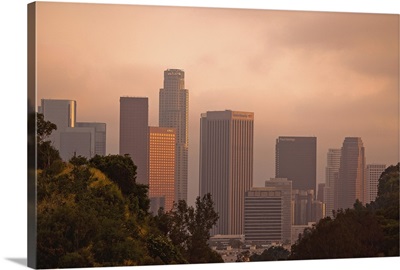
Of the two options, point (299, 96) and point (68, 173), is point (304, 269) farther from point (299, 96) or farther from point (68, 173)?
point (68, 173)

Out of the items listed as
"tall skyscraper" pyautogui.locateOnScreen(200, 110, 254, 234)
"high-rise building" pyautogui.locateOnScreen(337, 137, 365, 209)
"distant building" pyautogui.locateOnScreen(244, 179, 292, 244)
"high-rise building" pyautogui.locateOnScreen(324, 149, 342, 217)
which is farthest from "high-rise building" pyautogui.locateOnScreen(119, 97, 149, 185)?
"high-rise building" pyautogui.locateOnScreen(337, 137, 365, 209)

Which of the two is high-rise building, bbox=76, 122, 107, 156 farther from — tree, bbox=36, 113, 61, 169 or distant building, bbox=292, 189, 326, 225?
distant building, bbox=292, 189, 326, 225

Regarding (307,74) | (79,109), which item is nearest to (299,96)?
(307,74)

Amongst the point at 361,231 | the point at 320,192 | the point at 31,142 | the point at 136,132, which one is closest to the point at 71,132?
the point at 31,142

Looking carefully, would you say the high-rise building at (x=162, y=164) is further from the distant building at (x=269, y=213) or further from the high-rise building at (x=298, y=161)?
the high-rise building at (x=298, y=161)

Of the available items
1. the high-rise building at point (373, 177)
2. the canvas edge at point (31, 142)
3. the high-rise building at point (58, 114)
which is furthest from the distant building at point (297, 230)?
the canvas edge at point (31, 142)

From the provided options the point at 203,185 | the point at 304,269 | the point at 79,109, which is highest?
the point at 79,109
